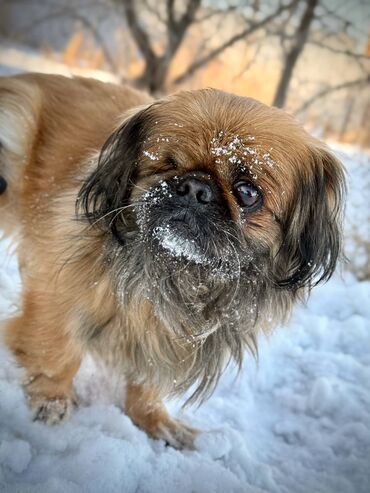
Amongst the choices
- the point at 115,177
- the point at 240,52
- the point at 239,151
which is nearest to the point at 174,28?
the point at 240,52

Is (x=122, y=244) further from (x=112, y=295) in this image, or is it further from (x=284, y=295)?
(x=284, y=295)

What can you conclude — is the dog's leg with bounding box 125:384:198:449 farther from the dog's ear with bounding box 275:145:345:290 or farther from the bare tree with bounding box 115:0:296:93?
the bare tree with bounding box 115:0:296:93

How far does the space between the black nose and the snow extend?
3.26ft

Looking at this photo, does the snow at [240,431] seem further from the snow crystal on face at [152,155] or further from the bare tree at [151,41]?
the bare tree at [151,41]

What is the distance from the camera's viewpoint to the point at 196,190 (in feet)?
5.14

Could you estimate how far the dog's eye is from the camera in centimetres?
164

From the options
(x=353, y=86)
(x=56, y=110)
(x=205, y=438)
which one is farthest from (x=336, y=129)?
(x=205, y=438)

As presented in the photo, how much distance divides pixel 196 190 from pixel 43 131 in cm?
119

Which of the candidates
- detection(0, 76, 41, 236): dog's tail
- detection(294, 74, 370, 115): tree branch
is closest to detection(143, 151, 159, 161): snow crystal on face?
detection(0, 76, 41, 236): dog's tail

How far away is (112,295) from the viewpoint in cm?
190

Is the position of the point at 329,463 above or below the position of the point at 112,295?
below

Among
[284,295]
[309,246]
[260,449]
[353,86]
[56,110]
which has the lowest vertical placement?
[260,449]

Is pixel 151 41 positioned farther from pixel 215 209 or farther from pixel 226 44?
pixel 215 209

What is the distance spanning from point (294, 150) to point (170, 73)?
550 cm
